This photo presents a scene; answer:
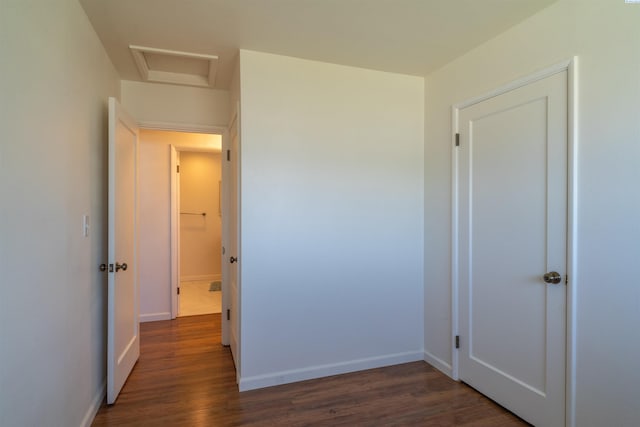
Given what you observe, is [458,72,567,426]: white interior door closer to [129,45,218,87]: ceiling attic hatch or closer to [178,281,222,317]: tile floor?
[129,45,218,87]: ceiling attic hatch

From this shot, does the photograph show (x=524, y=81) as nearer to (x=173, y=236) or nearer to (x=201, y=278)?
(x=173, y=236)

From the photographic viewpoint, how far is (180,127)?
3.04 meters

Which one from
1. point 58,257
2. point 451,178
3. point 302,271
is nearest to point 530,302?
point 451,178

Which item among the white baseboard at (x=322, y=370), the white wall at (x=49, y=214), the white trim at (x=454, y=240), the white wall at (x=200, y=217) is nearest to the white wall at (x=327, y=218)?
the white baseboard at (x=322, y=370)

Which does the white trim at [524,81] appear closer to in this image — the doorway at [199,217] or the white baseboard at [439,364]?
the white baseboard at [439,364]

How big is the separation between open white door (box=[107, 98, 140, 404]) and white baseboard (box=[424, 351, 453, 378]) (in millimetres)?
2412

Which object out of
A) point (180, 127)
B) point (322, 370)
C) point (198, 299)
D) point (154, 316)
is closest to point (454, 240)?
point (322, 370)

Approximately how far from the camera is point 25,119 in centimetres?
130

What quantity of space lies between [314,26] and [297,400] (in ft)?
8.16

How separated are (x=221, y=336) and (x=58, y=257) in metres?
2.05

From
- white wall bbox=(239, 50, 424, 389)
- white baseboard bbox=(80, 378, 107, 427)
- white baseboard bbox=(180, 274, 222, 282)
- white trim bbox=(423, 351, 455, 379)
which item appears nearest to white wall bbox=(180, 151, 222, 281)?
white baseboard bbox=(180, 274, 222, 282)

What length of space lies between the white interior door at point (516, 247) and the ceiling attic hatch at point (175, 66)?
208 centimetres

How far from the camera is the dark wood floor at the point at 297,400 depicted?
2045 mm

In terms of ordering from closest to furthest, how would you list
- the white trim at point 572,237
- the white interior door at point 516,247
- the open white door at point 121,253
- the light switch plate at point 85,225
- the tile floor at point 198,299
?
the white trim at point 572,237 → the white interior door at point 516,247 → the light switch plate at point 85,225 → the open white door at point 121,253 → the tile floor at point 198,299
